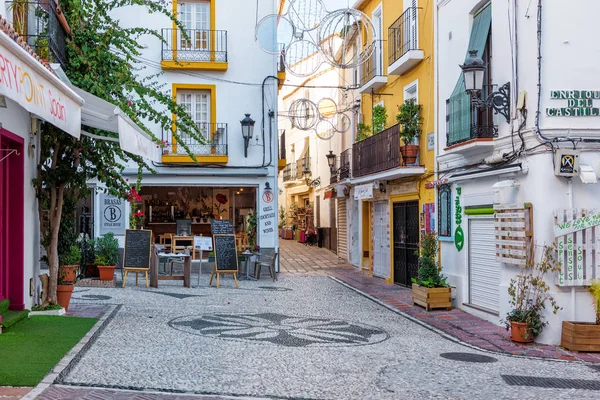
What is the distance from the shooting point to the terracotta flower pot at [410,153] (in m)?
17.0

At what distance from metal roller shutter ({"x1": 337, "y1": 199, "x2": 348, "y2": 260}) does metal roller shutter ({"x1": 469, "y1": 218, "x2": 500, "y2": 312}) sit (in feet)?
44.2

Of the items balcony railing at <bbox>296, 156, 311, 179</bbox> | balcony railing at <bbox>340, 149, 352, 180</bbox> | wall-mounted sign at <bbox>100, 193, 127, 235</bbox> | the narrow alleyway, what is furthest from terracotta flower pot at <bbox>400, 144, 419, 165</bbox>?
balcony railing at <bbox>296, 156, 311, 179</bbox>

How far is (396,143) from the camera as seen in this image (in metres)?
17.4

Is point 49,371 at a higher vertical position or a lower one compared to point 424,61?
lower

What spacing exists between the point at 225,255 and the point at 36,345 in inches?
359

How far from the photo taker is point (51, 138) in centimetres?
1088

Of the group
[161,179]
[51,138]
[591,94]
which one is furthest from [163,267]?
[591,94]

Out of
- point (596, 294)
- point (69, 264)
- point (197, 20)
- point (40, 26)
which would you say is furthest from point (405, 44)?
point (69, 264)

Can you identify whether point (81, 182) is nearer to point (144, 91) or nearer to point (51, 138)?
point (51, 138)

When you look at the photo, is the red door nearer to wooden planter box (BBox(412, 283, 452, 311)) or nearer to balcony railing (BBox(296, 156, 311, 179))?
wooden planter box (BBox(412, 283, 452, 311))

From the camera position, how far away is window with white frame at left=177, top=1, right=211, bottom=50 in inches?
857

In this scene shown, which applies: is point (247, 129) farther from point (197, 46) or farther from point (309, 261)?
point (309, 261)

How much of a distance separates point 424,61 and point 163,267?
9873mm

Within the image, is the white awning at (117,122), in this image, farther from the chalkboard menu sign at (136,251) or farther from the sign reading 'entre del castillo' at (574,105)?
the chalkboard menu sign at (136,251)
